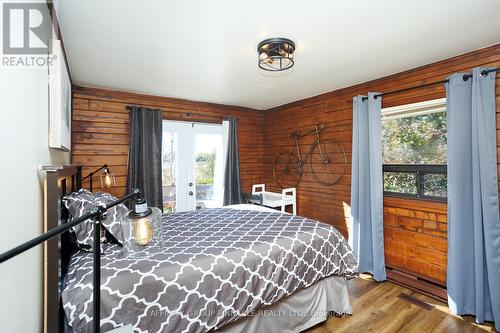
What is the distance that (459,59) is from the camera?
95.1 inches

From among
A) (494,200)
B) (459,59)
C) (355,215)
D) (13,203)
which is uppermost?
(459,59)

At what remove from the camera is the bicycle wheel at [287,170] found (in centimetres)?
426

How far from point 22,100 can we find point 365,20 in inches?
84.3

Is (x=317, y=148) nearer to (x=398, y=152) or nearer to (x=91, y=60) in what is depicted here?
(x=398, y=152)

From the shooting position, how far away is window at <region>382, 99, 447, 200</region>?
264 centimetres

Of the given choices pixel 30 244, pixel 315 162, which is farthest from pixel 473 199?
pixel 30 244

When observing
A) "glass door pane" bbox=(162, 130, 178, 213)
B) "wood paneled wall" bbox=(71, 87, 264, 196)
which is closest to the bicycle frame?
"wood paneled wall" bbox=(71, 87, 264, 196)

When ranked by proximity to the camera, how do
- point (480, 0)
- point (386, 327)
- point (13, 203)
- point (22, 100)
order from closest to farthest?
point (13, 203) < point (22, 100) < point (480, 0) < point (386, 327)

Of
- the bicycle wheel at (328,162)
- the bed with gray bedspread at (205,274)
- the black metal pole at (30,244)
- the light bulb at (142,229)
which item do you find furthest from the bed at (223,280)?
the bicycle wheel at (328,162)

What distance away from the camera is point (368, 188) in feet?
10.0

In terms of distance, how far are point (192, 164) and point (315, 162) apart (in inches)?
80.7


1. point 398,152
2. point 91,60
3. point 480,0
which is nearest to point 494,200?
point 398,152

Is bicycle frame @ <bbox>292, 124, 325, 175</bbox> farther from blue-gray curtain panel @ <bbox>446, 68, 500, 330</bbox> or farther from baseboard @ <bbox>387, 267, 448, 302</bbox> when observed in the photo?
baseboard @ <bbox>387, 267, 448, 302</bbox>

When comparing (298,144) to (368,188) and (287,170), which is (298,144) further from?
(368,188)
